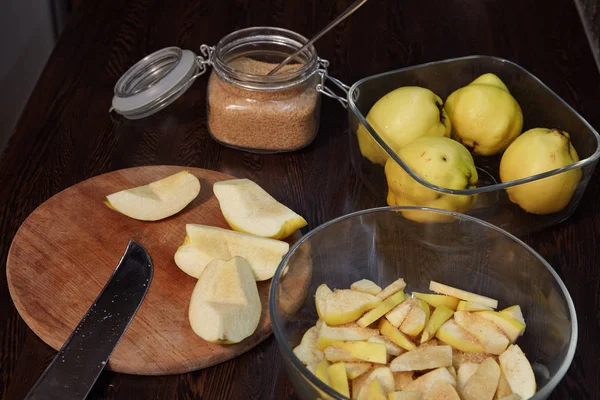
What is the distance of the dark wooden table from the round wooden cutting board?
0.9 inches

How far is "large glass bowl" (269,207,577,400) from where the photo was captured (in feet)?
2.65

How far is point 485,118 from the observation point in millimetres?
1063

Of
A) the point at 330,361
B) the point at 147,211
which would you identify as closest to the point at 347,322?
the point at 330,361

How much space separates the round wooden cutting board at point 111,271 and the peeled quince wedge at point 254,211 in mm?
35

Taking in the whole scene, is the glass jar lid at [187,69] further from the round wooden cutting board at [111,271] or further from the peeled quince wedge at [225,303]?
the peeled quince wedge at [225,303]

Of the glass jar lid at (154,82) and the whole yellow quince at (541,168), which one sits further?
the glass jar lid at (154,82)

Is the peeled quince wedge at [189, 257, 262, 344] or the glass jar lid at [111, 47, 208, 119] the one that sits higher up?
the glass jar lid at [111, 47, 208, 119]

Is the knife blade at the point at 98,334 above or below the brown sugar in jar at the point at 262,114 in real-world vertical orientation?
below

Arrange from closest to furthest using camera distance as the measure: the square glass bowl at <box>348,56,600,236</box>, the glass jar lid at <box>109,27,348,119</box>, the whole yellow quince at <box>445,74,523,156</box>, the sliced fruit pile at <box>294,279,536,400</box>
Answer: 1. the sliced fruit pile at <box>294,279,536,400</box>
2. the square glass bowl at <box>348,56,600,236</box>
3. the whole yellow quince at <box>445,74,523,156</box>
4. the glass jar lid at <box>109,27,348,119</box>

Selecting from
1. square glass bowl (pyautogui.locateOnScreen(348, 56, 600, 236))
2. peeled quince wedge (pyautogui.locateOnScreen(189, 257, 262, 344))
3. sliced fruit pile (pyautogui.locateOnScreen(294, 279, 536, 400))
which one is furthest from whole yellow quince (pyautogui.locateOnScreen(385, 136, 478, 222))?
peeled quince wedge (pyautogui.locateOnScreen(189, 257, 262, 344))

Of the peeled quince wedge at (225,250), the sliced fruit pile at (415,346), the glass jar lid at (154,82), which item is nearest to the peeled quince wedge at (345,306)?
the sliced fruit pile at (415,346)

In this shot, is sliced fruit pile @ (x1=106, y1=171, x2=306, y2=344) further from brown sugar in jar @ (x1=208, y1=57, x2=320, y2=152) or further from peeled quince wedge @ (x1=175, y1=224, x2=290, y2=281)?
brown sugar in jar @ (x1=208, y1=57, x2=320, y2=152)

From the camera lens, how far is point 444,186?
0.96 m

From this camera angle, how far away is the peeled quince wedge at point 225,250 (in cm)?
93
